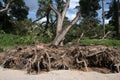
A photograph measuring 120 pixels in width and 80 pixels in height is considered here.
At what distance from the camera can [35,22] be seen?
2745 cm

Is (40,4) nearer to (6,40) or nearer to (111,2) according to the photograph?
(6,40)

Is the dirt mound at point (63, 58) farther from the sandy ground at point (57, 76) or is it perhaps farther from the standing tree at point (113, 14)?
the standing tree at point (113, 14)

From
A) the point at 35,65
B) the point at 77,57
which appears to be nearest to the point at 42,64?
the point at 35,65

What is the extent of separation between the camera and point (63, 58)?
41.5 feet

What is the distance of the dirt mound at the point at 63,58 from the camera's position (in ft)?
40.8

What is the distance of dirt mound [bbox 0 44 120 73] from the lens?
40.8 ft

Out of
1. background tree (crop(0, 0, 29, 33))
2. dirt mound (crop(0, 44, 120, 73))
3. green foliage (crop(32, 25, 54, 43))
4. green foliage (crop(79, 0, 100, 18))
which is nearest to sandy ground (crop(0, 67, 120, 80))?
dirt mound (crop(0, 44, 120, 73))

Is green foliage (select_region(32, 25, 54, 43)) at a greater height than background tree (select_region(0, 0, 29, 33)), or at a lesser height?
lesser

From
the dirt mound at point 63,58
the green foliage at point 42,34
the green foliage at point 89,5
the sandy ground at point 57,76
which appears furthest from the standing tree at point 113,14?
the sandy ground at point 57,76

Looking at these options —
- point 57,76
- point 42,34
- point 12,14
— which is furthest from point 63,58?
point 12,14

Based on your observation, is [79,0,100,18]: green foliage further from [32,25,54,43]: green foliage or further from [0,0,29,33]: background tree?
[32,25,54,43]: green foliage

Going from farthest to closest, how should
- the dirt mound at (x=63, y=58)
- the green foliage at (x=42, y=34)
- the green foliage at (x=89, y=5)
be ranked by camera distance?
the green foliage at (x=89, y=5) → the green foliage at (x=42, y=34) → the dirt mound at (x=63, y=58)

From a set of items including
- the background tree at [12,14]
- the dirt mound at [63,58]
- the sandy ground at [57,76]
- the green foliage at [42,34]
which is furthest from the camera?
the background tree at [12,14]

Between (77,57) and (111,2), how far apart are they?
31.5 metres
